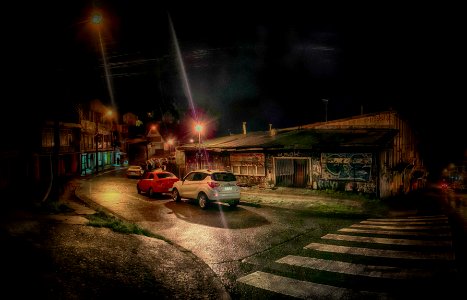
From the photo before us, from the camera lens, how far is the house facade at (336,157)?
17312 mm

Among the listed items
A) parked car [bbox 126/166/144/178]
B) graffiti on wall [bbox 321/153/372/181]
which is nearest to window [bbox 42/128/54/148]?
parked car [bbox 126/166/144/178]

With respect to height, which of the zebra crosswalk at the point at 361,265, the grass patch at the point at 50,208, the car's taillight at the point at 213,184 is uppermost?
the car's taillight at the point at 213,184

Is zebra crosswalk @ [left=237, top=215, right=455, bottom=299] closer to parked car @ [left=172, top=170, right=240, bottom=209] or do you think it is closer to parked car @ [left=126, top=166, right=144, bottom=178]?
parked car @ [left=172, top=170, right=240, bottom=209]

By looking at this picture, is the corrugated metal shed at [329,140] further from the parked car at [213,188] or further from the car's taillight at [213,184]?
the car's taillight at [213,184]

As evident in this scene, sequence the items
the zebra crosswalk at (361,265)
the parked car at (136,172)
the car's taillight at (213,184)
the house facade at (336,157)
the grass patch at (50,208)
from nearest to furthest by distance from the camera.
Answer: the zebra crosswalk at (361,265)
the grass patch at (50,208)
the car's taillight at (213,184)
the house facade at (336,157)
the parked car at (136,172)

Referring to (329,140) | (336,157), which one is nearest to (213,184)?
(336,157)

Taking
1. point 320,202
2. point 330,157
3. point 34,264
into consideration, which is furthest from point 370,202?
point 34,264

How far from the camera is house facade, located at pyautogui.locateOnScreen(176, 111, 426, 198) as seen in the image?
17.3 metres

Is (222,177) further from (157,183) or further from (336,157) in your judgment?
(336,157)

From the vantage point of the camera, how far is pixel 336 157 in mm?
18359

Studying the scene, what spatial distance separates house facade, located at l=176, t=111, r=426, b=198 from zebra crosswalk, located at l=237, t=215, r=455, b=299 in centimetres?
765

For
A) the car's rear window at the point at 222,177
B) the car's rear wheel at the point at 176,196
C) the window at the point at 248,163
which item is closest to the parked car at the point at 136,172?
the window at the point at 248,163

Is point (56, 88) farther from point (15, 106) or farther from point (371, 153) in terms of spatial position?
point (371, 153)

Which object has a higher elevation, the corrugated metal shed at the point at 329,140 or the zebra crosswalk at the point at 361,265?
the corrugated metal shed at the point at 329,140
